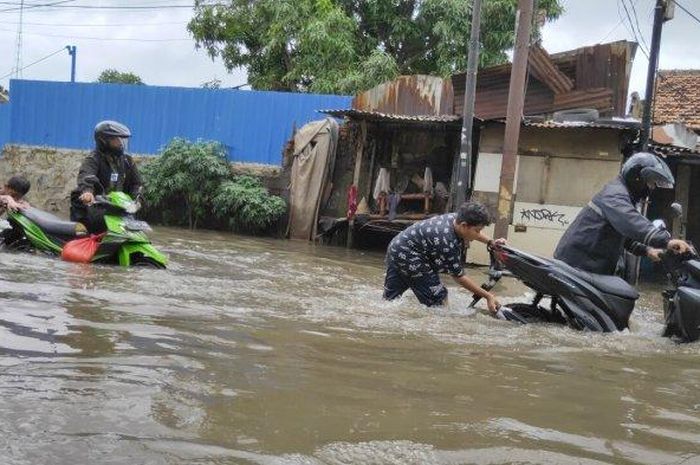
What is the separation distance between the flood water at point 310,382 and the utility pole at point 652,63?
16.6ft

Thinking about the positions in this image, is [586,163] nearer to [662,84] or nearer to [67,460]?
[662,84]

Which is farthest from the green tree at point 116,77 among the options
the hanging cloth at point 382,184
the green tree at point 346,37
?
the hanging cloth at point 382,184

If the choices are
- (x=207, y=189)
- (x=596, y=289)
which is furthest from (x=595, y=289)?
(x=207, y=189)

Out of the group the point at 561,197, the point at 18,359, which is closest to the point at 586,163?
the point at 561,197

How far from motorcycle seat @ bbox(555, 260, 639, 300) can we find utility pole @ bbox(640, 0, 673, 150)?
5701 mm

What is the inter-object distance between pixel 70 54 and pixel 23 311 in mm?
25897

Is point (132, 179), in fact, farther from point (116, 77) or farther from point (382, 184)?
point (116, 77)

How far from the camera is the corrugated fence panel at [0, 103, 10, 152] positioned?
52.7 ft

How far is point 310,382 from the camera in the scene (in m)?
3.07

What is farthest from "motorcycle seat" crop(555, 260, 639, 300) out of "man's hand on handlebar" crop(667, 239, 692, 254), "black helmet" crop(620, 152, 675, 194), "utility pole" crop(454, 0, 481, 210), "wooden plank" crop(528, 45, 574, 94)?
"wooden plank" crop(528, 45, 574, 94)

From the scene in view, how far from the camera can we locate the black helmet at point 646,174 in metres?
4.90

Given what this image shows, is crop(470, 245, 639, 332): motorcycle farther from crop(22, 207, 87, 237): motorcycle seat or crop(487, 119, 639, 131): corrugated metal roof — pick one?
crop(487, 119, 639, 131): corrugated metal roof

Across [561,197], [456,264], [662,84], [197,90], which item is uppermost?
[662,84]

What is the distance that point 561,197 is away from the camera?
11.6 m
